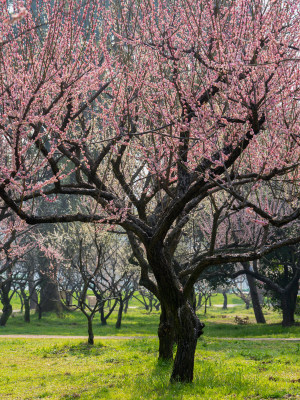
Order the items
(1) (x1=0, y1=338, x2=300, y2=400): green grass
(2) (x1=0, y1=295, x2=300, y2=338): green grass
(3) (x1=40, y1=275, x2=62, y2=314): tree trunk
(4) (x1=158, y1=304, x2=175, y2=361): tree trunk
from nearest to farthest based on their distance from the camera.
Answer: (1) (x1=0, y1=338, x2=300, y2=400): green grass
(4) (x1=158, y1=304, x2=175, y2=361): tree trunk
(2) (x1=0, y1=295, x2=300, y2=338): green grass
(3) (x1=40, y1=275, x2=62, y2=314): tree trunk

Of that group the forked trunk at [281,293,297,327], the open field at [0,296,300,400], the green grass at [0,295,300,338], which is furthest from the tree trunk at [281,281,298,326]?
the open field at [0,296,300,400]

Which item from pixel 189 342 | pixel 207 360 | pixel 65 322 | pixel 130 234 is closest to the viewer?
pixel 189 342

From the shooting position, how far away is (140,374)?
31.1 ft

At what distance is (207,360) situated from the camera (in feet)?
35.9

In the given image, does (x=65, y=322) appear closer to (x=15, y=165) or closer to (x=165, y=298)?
(x=165, y=298)

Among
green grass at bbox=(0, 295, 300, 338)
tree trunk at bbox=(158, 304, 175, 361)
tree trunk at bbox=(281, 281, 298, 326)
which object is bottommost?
green grass at bbox=(0, 295, 300, 338)

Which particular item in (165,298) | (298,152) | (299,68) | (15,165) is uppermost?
(299,68)

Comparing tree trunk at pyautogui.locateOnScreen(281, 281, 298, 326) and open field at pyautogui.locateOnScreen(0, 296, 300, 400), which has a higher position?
tree trunk at pyautogui.locateOnScreen(281, 281, 298, 326)

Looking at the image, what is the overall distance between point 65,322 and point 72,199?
10.7 metres

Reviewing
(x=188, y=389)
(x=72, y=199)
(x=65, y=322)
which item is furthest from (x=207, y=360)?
(x=72, y=199)

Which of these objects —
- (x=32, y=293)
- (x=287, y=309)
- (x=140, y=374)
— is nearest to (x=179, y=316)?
(x=140, y=374)

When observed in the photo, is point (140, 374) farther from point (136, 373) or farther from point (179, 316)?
point (179, 316)

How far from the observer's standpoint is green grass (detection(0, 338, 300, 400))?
766 cm

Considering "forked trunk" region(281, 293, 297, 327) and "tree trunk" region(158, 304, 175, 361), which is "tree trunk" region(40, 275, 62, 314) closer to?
"forked trunk" region(281, 293, 297, 327)
